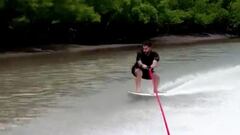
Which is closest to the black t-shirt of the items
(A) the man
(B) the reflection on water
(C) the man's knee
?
(A) the man

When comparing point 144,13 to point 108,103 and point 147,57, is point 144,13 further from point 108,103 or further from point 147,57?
point 108,103

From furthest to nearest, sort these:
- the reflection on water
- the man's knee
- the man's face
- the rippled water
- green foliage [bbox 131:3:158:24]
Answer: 1. green foliage [bbox 131:3:158:24]
2. the man's knee
3. the man's face
4. the reflection on water
5. the rippled water

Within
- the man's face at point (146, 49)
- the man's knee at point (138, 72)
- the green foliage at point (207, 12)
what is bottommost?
the green foliage at point (207, 12)

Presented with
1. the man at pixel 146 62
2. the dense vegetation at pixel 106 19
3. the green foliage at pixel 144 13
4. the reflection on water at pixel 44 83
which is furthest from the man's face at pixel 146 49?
the green foliage at pixel 144 13

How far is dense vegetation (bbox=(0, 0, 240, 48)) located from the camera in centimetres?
4162

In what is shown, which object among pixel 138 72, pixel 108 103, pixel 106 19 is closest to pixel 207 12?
pixel 106 19

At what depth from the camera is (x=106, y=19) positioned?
52.5 metres

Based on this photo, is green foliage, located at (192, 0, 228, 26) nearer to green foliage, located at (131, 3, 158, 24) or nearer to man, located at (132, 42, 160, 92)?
green foliage, located at (131, 3, 158, 24)

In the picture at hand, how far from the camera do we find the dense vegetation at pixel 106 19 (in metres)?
41.6

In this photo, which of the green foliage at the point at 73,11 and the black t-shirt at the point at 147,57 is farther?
the green foliage at the point at 73,11

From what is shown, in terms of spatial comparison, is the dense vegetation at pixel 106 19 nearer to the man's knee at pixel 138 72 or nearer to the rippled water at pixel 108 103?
the rippled water at pixel 108 103

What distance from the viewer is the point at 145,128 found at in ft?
34.1

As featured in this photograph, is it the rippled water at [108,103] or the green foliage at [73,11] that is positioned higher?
the green foliage at [73,11]

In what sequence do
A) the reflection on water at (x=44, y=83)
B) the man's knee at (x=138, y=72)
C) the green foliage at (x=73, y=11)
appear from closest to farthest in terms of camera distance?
1. the reflection on water at (x=44, y=83)
2. the man's knee at (x=138, y=72)
3. the green foliage at (x=73, y=11)
